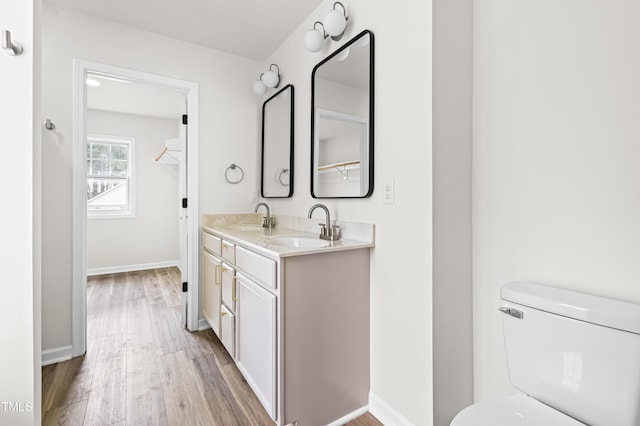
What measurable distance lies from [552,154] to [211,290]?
226 cm

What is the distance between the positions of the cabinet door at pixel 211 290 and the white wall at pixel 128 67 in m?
0.51

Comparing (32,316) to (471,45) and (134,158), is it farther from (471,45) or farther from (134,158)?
(134,158)

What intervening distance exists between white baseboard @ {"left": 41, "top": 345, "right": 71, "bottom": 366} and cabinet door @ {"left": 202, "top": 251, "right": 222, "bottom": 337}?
2.99 feet

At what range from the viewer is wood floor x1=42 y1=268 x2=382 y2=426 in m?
1.50

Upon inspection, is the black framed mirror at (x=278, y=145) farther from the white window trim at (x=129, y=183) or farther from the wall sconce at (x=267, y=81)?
the white window trim at (x=129, y=183)

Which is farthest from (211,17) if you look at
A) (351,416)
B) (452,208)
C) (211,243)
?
(351,416)

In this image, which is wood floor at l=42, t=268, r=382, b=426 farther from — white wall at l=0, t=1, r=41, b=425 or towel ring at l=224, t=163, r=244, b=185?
towel ring at l=224, t=163, r=244, b=185

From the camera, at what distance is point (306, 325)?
4.60 ft

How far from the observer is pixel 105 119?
4328 mm

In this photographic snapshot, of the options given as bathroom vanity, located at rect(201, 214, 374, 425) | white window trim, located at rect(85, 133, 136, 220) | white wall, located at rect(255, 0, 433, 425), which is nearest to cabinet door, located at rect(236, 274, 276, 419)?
bathroom vanity, located at rect(201, 214, 374, 425)

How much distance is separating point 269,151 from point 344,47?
120cm

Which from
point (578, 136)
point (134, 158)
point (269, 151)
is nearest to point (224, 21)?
point (269, 151)

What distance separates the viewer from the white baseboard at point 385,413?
4.60 feet

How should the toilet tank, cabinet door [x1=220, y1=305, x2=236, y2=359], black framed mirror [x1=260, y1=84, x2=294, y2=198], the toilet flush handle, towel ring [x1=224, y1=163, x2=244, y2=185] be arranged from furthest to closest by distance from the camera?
towel ring [x1=224, y1=163, x2=244, y2=185] → black framed mirror [x1=260, y1=84, x2=294, y2=198] → cabinet door [x1=220, y1=305, x2=236, y2=359] → the toilet flush handle → the toilet tank
